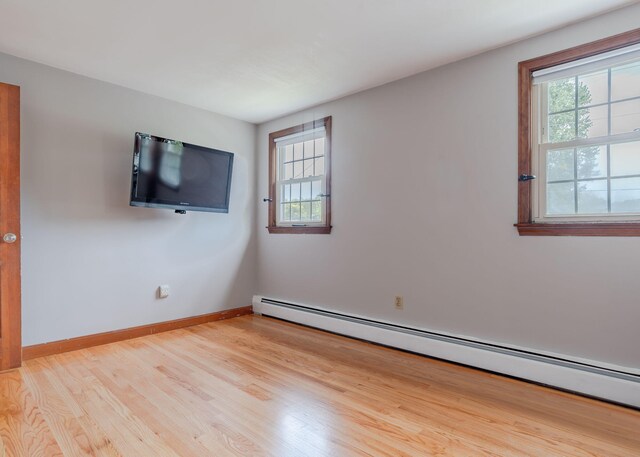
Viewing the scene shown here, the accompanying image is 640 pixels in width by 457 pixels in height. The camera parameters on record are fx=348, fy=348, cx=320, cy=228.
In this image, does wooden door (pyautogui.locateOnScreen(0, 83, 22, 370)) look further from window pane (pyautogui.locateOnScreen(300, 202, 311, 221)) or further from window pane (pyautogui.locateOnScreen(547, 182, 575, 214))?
window pane (pyautogui.locateOnScreen(547, 182, 575, 214))

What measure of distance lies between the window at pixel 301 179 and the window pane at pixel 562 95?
1902 millimetres

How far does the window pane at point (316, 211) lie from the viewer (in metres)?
3.71

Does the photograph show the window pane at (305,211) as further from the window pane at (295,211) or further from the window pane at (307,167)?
the window pane at (307,167)

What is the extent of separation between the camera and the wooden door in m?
2.44

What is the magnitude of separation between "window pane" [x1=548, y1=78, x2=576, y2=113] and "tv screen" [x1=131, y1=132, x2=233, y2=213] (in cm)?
284

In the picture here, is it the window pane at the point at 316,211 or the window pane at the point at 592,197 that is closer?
the window pane at the point at 592,197

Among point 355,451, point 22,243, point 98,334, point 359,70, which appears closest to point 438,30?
point 359,70

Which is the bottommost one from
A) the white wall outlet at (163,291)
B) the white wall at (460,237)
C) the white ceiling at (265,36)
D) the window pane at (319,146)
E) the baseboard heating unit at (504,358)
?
the baseboard heating unit at (504,358)

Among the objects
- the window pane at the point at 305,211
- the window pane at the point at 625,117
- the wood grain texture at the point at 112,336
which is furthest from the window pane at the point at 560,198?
the wood grain texture at the point at 112,336

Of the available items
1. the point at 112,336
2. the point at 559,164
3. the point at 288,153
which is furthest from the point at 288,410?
the point at 288,153

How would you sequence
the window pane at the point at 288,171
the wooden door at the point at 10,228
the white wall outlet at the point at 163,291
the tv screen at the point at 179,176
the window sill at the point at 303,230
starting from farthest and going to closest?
the window pane at the point at 288,171, the window sill at the point at 303,230, the white wall outlet at the point at 163,291, the tv screen at the point at 179,176, the wooden door at the point at 10,228

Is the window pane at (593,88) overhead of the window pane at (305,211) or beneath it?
overhead

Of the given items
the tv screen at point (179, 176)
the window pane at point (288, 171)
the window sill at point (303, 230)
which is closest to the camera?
the tv screen at point (179, 176)

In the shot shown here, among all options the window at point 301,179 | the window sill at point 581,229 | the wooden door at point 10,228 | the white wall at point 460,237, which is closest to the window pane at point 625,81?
the white wall at point 460,237
